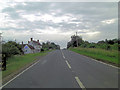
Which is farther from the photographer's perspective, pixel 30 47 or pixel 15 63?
pixel 30 47

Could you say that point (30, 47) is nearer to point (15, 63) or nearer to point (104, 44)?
point (104, 44)

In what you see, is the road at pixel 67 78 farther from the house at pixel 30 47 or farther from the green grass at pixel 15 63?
the house at pixel 30 47

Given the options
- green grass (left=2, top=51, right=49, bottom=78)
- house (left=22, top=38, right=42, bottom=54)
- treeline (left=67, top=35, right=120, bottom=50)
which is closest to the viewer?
green grass (left=2, top=51, right=49, bottom=78)

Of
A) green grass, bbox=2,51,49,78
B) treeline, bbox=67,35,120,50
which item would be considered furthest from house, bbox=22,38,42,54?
green grass, bbox=2,51,49,78

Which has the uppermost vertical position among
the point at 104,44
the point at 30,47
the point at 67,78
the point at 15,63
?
the point at 104,44

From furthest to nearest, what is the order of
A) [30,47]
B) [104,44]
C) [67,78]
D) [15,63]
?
[30,47] < [104,44] < [15,63] < [67,78]

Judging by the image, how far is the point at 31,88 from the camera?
641 centimetres

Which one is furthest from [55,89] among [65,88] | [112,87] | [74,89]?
[112,87]

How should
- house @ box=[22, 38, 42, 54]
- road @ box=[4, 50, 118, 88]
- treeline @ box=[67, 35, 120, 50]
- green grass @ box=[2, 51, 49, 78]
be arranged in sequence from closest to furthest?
road @ box=[4, 50, 118, 88]
green grass @ box=[2, 51, 49, 78]
treeline @ box=[67, 35, 120, 50]
house @ box=[22, 38, 42, 54]

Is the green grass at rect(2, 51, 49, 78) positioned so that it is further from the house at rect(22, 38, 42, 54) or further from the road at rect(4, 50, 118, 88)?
the house at rect(22, 38, 42, 54)

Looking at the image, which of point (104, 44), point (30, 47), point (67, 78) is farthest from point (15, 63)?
point (30, 47)

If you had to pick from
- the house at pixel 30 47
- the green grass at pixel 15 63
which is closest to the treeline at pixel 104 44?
the green grass at pixel 15 63

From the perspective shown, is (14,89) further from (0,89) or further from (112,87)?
(112,87)

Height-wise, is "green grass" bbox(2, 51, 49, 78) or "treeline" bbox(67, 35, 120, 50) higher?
"treeline" bbox(67, 35, 120, 50)
